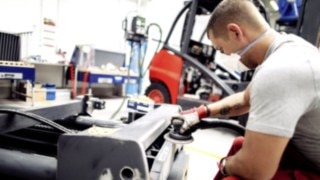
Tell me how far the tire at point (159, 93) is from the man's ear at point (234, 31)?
3145mm

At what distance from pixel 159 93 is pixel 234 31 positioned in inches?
130

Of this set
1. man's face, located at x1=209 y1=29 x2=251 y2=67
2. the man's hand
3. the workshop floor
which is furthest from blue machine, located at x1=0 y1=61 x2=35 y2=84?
man's face, located at x1=209 y1=29 x2=251 y2=67

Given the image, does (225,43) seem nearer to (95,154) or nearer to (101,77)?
(95,154)

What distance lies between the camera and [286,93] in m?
0.80

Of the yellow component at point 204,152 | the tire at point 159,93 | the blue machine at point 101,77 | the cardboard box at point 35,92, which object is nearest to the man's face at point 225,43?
the yellow component at point 204,152

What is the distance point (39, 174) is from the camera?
78 cm

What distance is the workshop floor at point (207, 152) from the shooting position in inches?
85.6

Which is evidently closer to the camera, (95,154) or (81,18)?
(95,154)

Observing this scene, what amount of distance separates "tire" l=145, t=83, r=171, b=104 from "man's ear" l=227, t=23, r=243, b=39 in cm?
315

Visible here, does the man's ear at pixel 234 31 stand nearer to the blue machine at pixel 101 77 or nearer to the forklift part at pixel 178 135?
the forklift part at pixel 178 135

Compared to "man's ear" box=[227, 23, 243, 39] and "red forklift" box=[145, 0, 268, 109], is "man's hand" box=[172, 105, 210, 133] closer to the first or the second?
"man's ear" box=[227, 23, 243, 39]

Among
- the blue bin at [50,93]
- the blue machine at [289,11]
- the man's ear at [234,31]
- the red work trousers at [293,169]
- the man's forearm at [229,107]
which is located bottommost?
the blue bin at [50,93]

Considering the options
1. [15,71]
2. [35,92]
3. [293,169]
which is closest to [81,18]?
[35,92]

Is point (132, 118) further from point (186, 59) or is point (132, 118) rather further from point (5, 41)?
point (5, 41)
